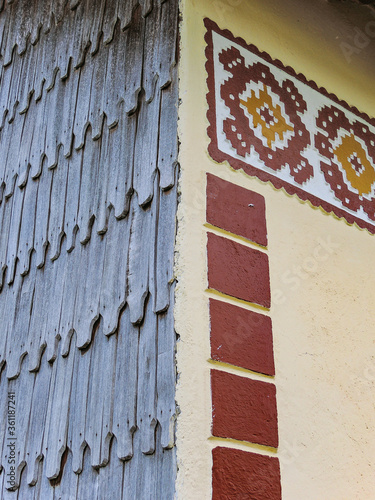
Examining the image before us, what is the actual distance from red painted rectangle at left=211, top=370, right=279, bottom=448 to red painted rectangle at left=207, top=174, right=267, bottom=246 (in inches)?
24.3

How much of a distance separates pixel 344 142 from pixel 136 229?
142cm

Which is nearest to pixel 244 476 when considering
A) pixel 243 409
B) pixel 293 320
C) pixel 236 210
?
pixel 243 409

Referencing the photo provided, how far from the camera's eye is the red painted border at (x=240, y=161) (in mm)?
3072

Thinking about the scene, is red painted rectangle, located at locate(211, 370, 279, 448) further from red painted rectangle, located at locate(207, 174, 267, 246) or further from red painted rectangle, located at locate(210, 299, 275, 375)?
red painted rectangle, located at locate(207, 174, 267, 246)

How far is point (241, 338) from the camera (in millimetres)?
2725

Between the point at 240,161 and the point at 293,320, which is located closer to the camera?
the point at 293,320

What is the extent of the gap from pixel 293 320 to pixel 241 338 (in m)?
0.34

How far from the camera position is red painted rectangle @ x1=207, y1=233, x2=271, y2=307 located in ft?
9.09

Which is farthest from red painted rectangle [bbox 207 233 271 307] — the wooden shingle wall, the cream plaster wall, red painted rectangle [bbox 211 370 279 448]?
red painted rectangle [bbox 211 370 279 448]

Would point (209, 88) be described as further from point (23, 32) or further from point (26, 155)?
point (23, 32)

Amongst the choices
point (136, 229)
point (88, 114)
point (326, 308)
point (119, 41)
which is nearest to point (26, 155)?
point (88, 114)

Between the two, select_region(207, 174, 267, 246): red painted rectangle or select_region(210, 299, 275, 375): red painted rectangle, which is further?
select_region(207, 174, 267, 246): red painted rectangle

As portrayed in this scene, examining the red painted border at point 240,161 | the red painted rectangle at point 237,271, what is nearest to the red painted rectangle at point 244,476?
the red painted rectangle at point 237,271

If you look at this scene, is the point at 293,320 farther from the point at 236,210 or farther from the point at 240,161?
the point at 240,161
